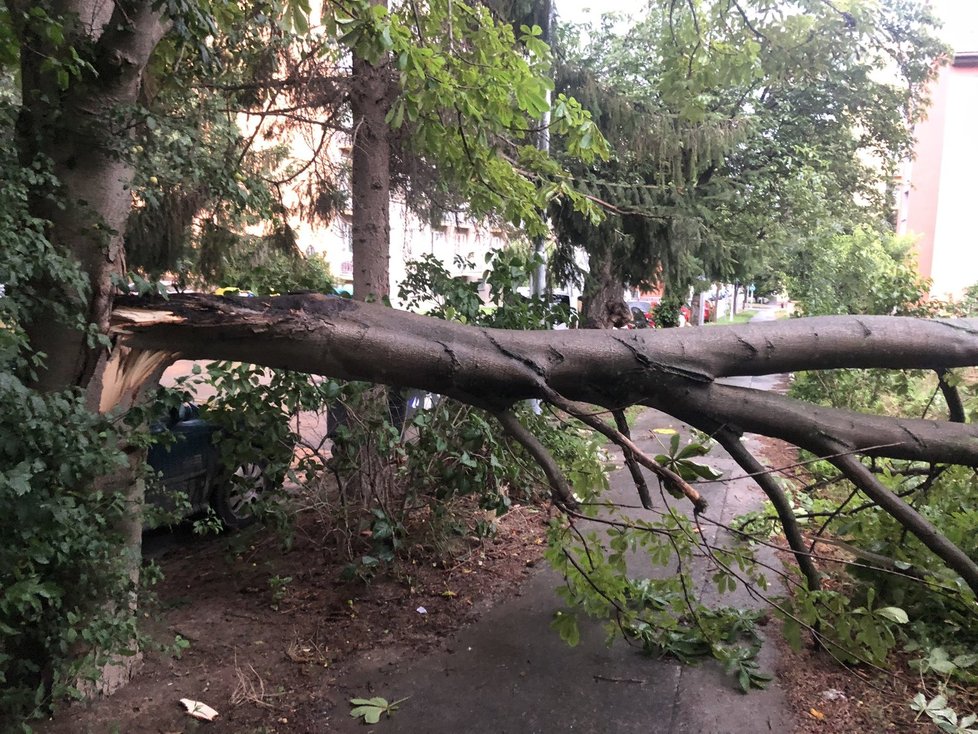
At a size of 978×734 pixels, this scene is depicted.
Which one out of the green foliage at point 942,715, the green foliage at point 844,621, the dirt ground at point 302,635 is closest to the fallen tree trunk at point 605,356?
the green foliage at point 844,621

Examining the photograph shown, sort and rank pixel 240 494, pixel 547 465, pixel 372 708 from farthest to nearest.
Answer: pixel 240 494
pixel 372 708
pixel 547 465

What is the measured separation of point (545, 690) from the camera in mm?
3963

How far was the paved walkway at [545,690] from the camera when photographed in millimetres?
3623

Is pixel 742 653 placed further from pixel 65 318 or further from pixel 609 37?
pixel 609 37

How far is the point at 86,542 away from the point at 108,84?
182cm

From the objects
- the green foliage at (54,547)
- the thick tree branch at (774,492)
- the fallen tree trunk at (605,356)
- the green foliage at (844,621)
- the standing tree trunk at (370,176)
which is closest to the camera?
the green foliage at (54,547)

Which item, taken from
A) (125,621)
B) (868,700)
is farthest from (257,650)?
(868,700)

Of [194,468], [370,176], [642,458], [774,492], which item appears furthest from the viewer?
[370,176]

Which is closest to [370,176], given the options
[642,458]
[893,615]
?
[642,458]

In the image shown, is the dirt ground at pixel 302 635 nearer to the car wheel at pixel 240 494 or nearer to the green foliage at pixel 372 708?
the green foliage at pixel 372 708

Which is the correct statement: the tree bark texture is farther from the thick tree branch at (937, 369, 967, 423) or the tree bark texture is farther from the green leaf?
the green leaf

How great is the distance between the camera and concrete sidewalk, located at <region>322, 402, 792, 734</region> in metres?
3.62

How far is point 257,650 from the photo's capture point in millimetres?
4266

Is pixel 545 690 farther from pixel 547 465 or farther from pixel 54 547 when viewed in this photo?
pixel 54 547
